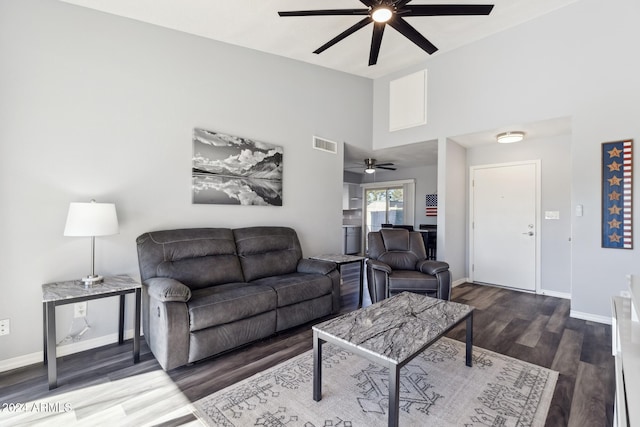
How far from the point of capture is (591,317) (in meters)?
3.23

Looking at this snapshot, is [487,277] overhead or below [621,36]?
below

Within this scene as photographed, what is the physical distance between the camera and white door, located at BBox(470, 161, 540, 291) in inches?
173

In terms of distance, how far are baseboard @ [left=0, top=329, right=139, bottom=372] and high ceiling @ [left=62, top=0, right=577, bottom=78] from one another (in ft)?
9.24

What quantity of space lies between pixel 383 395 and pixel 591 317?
9.48ft

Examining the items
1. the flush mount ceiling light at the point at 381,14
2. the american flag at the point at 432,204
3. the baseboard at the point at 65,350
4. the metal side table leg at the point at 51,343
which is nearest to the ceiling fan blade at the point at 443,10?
the flush mount ceiling light at the point at 381,14

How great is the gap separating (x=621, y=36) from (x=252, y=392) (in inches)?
188

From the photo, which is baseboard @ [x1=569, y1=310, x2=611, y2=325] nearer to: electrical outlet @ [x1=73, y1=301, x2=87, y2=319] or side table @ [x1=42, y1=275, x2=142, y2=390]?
side table @ [x1=42, y1=275, x2=142, y2=390]

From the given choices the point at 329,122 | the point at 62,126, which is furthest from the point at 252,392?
the point at 329,122

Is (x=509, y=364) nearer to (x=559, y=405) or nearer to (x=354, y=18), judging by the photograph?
(x=559, y=405)

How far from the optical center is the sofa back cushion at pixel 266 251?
3.12m

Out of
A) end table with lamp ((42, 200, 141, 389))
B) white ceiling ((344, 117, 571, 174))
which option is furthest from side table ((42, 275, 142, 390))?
white ceiling ((344, 117, 571, 174))

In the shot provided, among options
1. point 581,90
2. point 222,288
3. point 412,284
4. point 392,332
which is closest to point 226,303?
point 222,288

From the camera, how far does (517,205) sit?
14.9 ft

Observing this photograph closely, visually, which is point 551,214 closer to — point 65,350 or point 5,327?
point 65,350
